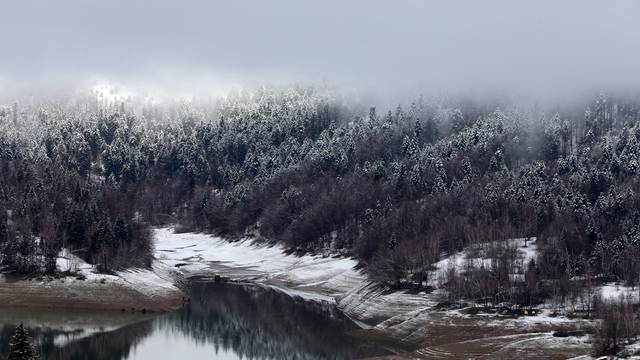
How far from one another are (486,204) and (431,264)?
53113mm

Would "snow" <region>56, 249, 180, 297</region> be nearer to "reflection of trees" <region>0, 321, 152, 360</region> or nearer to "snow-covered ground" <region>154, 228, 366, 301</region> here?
"reflection of trees" <region>0, 321, 152, 360</region>

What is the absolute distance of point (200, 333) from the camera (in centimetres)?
10594

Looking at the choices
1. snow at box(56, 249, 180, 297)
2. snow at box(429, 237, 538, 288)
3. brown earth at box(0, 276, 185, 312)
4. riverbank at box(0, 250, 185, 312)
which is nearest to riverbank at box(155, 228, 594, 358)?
snow at box(429, 237, 538, 288)

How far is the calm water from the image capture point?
90.6 m

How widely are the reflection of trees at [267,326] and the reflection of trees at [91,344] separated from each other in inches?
330

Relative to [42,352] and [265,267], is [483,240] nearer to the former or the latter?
[265,267]

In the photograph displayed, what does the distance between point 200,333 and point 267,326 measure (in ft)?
35.6

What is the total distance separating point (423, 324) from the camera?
102 m

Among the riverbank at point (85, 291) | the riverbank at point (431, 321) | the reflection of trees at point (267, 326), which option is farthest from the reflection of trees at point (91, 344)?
the riverbank at point (431, 321)

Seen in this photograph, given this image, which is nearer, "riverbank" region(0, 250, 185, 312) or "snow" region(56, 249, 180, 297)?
"riverbank" region(0, 250, 185, 312)

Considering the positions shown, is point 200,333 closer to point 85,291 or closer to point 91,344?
point 91,344

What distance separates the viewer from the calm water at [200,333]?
297 feet

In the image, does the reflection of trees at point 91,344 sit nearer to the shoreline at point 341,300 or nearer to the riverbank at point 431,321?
the shoreline at point 341,300

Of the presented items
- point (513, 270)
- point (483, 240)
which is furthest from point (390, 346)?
point (483, 240)
